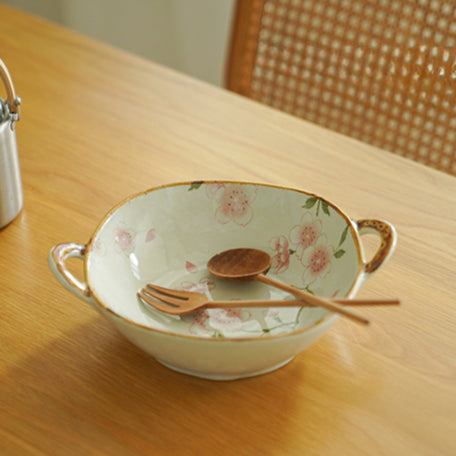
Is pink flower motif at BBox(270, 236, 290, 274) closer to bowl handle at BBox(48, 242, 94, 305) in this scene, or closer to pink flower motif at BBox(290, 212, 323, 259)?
pink flower motif at BBox(290, 212, 323, 259)

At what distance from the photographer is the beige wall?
7.47 feet

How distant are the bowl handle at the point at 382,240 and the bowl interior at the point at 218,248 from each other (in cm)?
1

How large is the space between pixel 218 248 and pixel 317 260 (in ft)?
0.36

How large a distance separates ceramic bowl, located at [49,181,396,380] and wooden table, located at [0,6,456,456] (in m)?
0.04

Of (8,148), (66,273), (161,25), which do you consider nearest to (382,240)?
(66,273)

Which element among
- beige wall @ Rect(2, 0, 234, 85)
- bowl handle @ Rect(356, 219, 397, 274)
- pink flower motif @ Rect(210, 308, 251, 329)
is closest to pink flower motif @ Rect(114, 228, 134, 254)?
pink flower motif @ Rect(210, 308, 251, 329)

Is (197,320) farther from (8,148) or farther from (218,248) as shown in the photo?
(8,148)

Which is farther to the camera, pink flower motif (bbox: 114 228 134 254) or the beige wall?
the beige wall

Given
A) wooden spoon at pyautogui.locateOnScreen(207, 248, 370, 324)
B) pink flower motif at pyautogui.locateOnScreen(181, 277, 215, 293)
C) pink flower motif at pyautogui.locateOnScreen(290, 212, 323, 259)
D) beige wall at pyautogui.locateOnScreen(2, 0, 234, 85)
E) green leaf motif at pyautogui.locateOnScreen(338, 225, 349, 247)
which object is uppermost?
green leaf motif at pyautogui.locateOnScreen(338, 225, 349, 247)

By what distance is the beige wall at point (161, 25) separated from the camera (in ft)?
7.47

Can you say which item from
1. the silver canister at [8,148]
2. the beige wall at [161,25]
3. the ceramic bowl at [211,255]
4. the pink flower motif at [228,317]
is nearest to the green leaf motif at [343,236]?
the ceramic bowl at [211,255]

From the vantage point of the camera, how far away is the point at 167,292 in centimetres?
60

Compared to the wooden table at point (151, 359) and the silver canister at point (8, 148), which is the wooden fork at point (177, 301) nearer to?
the wooden table at point (151, 359)

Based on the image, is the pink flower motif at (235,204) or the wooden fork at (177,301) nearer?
the wooden fork at (177,301)
